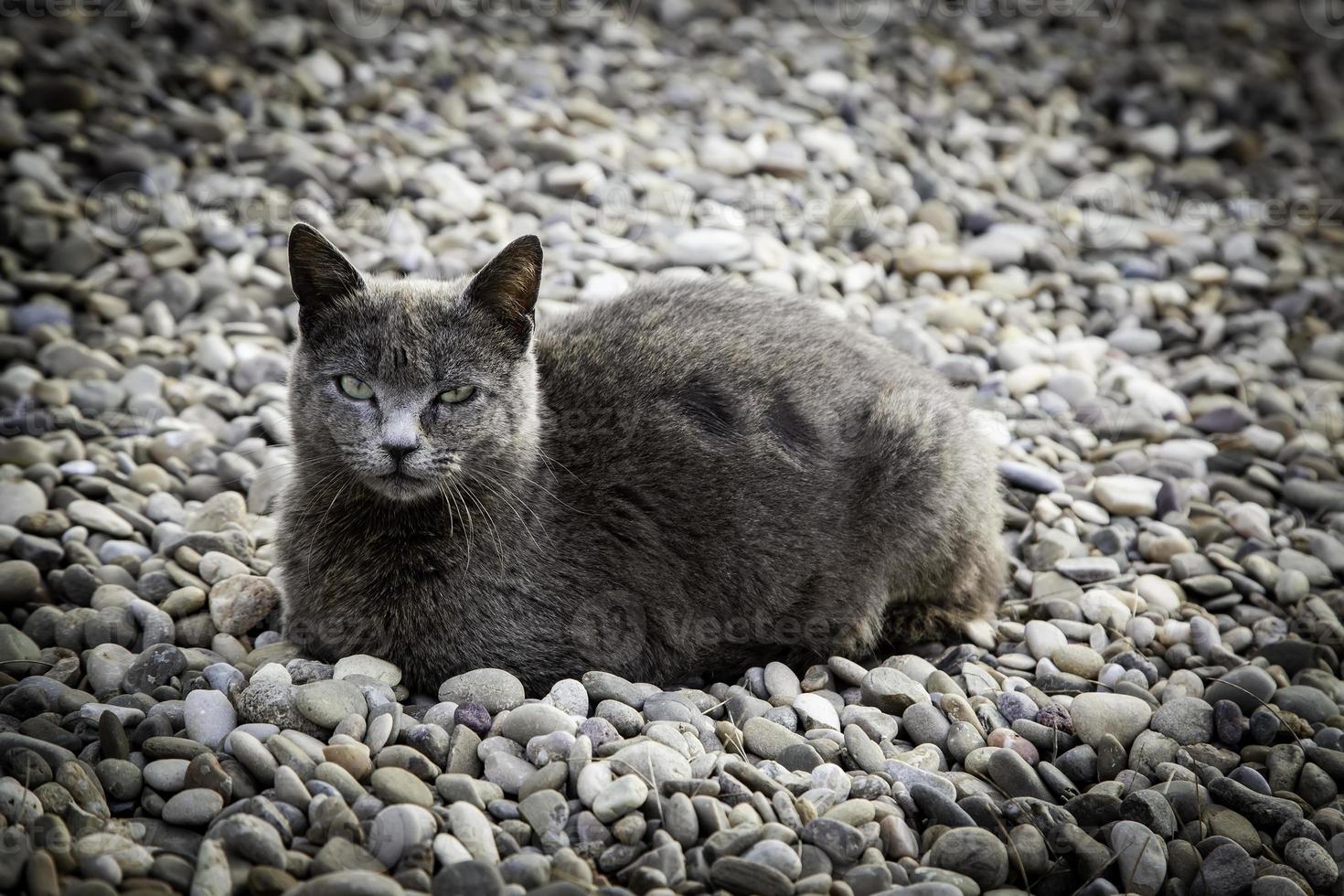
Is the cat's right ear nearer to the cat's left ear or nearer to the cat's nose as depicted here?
the cat's left ear

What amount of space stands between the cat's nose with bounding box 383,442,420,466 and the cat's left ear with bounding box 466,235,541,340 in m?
0.52

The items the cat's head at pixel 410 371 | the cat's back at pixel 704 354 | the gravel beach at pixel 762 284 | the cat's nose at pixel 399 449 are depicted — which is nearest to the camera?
the gravel beach at pixel 762 284

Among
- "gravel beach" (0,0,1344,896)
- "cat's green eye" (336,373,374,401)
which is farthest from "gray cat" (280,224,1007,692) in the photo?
"gravel beach" (0,0,1344,896)

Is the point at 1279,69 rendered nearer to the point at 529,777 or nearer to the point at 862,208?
the point at 862,208

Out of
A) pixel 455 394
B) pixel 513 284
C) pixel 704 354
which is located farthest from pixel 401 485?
pixel 704 354

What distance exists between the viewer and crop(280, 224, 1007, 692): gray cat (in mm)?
3443

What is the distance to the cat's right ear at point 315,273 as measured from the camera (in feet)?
11.1

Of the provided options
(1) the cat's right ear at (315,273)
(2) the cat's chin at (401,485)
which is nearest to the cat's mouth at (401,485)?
(2) the cat's chin at (401,485)

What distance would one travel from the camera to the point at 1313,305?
5.99 meters

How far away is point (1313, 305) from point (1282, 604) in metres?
2.47

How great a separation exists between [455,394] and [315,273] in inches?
21.8

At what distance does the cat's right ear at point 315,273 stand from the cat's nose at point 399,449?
1.75ft

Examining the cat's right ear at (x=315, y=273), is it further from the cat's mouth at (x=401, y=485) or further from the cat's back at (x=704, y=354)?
the cat's back at (x=704, y=354)

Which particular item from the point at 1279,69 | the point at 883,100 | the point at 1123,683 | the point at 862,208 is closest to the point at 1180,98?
the point at 1279,69
